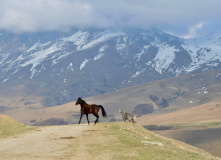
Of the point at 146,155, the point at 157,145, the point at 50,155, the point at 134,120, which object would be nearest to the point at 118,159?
the point at 146,155

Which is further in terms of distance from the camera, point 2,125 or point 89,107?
point 2,125

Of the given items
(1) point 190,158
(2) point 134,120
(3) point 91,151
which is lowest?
(1) point 190,158

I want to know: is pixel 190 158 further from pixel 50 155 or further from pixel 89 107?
pixel 89 107

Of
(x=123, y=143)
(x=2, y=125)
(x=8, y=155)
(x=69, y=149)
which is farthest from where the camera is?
(x=2, y=125)

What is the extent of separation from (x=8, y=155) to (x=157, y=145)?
12669 mm

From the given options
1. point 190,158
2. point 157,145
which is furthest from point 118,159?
point 157,145

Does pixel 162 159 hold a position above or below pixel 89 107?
below

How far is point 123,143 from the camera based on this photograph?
27234mm

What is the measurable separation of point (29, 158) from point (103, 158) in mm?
4503

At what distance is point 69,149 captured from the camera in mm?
23016

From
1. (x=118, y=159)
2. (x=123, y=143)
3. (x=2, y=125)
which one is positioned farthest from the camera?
(x=2, y=125)

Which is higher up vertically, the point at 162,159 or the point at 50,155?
the point at 50,155

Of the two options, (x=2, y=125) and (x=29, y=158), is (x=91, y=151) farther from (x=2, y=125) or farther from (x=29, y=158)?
(x=2, y=125)

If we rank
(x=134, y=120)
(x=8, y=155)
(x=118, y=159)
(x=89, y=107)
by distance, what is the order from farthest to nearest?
(x=134, y=120), (x=89, y=107), (x=8, y=155), (x=118, y=159)
